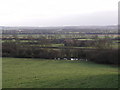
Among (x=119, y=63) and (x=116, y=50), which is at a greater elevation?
(x=116, y=50)

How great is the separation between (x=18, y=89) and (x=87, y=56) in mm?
27175

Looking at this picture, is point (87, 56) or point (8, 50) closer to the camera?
point (87, 56)

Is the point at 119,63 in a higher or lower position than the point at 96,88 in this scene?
lower

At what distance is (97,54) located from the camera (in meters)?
33.3

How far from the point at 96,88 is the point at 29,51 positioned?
32.1 metres

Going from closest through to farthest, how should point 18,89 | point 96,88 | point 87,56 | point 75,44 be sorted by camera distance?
1. point 96,88
2. point 18,89
3. point 87,56
4. point 75,44

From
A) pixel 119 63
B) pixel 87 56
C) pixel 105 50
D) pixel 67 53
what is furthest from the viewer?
pixel 67 53

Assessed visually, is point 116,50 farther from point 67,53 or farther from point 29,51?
point 29,51

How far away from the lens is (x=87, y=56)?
1423 inches

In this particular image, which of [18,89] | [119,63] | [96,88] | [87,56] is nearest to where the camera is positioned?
[96,88]

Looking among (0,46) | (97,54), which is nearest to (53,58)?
(97,54)

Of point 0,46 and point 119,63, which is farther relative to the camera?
point 0,46

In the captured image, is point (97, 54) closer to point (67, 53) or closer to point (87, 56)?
point (87, 56)

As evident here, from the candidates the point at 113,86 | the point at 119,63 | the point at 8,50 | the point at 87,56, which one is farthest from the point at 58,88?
the point at 8,50
